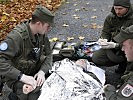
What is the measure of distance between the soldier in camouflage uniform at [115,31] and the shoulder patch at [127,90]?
5.47 feet

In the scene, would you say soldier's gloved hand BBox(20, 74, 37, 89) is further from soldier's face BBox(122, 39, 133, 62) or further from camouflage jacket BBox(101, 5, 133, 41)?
camouflage jacket BBox(101, 5, 133, 41)

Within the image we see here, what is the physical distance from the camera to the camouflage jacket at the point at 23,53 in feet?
10.6

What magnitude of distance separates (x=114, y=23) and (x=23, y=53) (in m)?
1.62

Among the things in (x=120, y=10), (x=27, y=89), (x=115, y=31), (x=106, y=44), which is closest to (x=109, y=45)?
(x=106, y=44)

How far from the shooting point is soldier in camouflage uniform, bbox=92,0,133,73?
13.6 feet

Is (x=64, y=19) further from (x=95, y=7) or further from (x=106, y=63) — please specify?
(x=106, y=63)

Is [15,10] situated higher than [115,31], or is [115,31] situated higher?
[115,31]

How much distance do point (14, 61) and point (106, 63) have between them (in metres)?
1.54

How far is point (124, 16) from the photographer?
13.8 ft

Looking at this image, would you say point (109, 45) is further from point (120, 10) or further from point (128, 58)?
point (128, 58)

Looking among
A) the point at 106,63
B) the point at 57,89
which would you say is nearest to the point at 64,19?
the point at 106,63

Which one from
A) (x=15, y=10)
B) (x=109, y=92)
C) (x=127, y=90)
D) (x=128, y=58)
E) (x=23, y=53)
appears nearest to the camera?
(x=127, y=90)

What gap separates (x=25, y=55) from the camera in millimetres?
3459

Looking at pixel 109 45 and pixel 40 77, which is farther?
pixel 109 45
